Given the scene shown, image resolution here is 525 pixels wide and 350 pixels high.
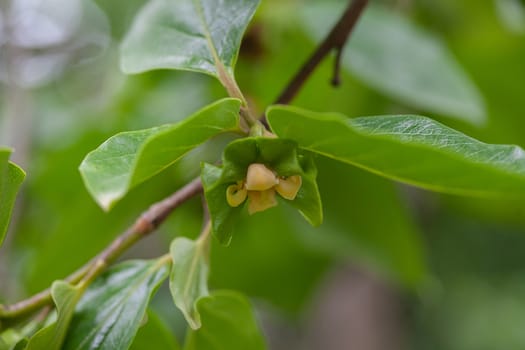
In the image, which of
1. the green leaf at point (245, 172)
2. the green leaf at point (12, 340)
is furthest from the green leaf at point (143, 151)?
the green leaf at point (12, 340)

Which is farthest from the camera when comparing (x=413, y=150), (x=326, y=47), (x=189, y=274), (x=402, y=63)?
(x=402, y=63)

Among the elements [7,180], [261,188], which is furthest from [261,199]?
[7,180]

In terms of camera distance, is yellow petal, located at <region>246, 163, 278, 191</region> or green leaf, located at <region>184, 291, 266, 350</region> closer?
yellow petal, located at <region>246, 163, 278, 191</region>

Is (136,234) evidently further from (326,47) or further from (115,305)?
(326,47)

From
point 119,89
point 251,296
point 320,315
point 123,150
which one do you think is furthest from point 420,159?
point 320,315

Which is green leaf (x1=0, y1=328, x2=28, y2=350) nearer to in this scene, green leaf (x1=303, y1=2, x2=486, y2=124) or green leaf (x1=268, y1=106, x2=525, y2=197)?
green leaf (x1=268, y1=106, x2=525, y2=197)

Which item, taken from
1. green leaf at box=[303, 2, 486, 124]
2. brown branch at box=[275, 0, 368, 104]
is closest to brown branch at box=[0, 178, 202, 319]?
brown branch at box=[275, 0, 368, 104]

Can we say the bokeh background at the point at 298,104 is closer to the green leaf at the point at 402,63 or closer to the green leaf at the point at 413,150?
the green leaf at the point at 402,63
